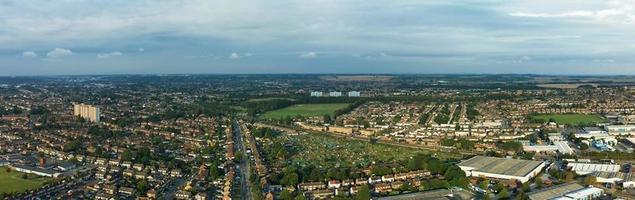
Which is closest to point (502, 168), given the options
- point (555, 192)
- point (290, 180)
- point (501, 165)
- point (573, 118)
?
point (501, 165)

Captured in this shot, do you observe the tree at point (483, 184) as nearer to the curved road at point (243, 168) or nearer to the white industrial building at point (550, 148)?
the curved road at point (243, 168)

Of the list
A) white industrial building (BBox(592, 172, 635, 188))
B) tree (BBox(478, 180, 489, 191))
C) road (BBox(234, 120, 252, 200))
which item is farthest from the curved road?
white industrial building (BBox(592, 172, 635, 188))

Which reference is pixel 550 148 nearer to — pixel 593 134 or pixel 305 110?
pixel 593 134

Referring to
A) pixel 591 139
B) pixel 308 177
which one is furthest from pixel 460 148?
pixel 308 177

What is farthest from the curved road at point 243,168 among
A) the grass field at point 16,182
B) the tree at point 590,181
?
the tree at point 590,181

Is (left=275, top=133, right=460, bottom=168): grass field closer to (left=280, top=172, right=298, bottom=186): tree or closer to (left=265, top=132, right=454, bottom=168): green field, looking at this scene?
(left=265, top=132, right=454, bottom=168): green field

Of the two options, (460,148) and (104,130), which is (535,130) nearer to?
(460,148)
